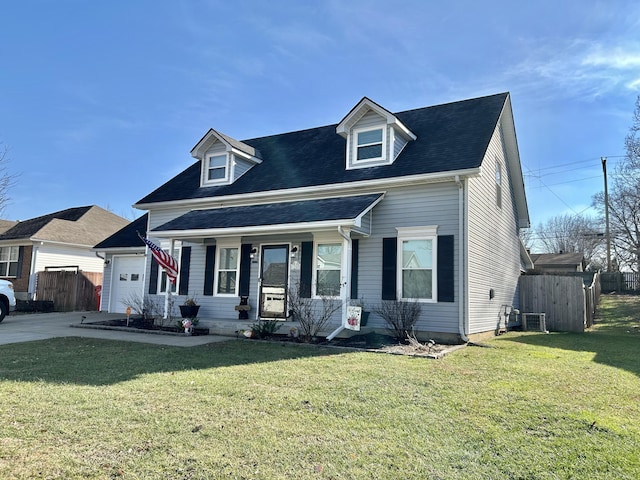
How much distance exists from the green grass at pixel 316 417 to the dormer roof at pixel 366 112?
6.82 meters

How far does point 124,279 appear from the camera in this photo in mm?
17109

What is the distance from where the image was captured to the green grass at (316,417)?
10.7 feet

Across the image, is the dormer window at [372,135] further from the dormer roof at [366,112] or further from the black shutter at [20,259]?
the black shutter at [20,259]

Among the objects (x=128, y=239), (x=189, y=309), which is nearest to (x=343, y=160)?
(x=189, y=309)

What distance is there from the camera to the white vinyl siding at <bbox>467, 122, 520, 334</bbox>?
10.7 meters

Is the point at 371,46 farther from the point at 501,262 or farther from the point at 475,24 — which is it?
the point at 501,262

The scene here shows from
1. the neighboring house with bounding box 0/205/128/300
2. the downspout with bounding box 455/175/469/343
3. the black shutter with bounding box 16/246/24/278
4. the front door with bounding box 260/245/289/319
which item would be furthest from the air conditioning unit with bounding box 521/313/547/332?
the black shutter with bounding box 16/246/24/278

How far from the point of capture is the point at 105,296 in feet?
57.3

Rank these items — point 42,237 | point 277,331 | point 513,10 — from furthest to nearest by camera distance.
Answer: point 42,237
point 277,331
point 513,10

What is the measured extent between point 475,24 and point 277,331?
929 cm

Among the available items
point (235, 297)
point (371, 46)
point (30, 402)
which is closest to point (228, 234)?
point (235, 297)

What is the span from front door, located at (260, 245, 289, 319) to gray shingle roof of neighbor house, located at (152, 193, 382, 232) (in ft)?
3.70

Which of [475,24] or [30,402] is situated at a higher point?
[475,24]

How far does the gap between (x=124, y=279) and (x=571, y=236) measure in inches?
1960
